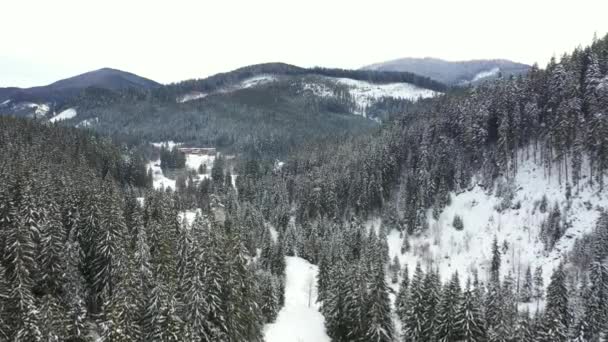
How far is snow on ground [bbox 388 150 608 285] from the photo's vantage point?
9456 centimetres

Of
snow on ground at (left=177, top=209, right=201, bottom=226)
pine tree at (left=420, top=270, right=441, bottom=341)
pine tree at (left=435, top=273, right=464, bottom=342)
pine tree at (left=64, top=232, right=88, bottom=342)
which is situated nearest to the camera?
pine tree at (left=64, top=232, right=88, bottom=342)

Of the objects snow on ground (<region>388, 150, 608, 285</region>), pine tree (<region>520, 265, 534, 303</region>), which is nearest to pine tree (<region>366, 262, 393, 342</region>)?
snow on ground (<region>388, 150, 608, 285</region>)

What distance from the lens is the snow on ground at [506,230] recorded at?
94.6 metres

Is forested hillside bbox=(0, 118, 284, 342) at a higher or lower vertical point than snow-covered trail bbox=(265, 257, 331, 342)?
higher

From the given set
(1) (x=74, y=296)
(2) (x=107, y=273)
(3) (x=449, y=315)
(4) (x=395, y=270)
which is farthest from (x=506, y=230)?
(1) (x=74, y=296)

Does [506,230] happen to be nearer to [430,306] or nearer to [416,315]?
[430,306]

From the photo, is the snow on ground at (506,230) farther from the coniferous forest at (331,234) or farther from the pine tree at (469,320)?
the pine tree at (469,320)

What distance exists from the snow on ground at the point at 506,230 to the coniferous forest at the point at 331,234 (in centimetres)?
144

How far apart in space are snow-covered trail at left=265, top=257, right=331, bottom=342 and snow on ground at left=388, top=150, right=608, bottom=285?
94.0 ft

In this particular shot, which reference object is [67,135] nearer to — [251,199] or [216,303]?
[251,199]

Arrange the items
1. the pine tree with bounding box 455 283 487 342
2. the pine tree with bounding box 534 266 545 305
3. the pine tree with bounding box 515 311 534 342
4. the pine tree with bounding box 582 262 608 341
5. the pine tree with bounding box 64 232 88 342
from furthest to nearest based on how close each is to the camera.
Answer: the pine tree with bounding box 534 266 545 305 → the pine tree with bounding box 582 262 608 341 → the pine tree with bounding box 455 283 487 342 → the pine tree with bounding box 515 311 534 342 → the pine tree with bounding box 64 232 88 342

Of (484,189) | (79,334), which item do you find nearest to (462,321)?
(79,334)

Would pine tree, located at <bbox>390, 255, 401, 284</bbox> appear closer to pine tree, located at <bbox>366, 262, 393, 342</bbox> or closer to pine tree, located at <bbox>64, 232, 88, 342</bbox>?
pine tree, located at <bbox>366, 262, 393, 342</bbox>

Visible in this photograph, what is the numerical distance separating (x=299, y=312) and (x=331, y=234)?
38.0 meters
